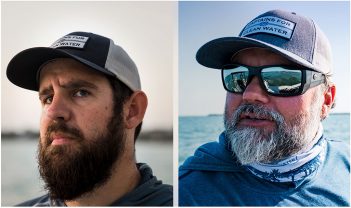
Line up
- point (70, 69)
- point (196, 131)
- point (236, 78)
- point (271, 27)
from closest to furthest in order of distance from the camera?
point (70, 69) < point (271, 27) < point (236, 78) < point (196, 131)

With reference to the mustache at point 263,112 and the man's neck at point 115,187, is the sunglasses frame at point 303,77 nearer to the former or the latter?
the mustache at point 263,112

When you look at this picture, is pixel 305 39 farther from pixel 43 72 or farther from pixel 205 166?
pixel 43 72

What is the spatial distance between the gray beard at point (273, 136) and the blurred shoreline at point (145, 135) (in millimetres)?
421

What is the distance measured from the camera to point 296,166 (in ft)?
8.96

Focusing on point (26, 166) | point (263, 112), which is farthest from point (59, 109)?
point (263, 112)

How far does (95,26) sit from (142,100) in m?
0.57

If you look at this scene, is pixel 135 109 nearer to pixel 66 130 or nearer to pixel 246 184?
pixel 66 130

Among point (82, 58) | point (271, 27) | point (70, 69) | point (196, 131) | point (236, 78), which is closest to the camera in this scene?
point (82, 58)

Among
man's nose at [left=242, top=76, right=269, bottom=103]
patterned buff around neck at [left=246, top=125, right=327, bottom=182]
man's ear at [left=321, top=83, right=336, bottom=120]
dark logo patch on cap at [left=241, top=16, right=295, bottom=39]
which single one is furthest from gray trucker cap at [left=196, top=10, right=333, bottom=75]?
patterned buff around neck at [left=246, top=125, right=327, bottom=182]

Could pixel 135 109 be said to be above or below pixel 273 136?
above

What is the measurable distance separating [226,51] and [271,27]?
0.30m

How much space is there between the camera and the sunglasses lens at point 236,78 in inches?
107

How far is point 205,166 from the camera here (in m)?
2.90

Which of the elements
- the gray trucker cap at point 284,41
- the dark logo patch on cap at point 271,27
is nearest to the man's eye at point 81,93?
the gray trucker cap at point 284,41
